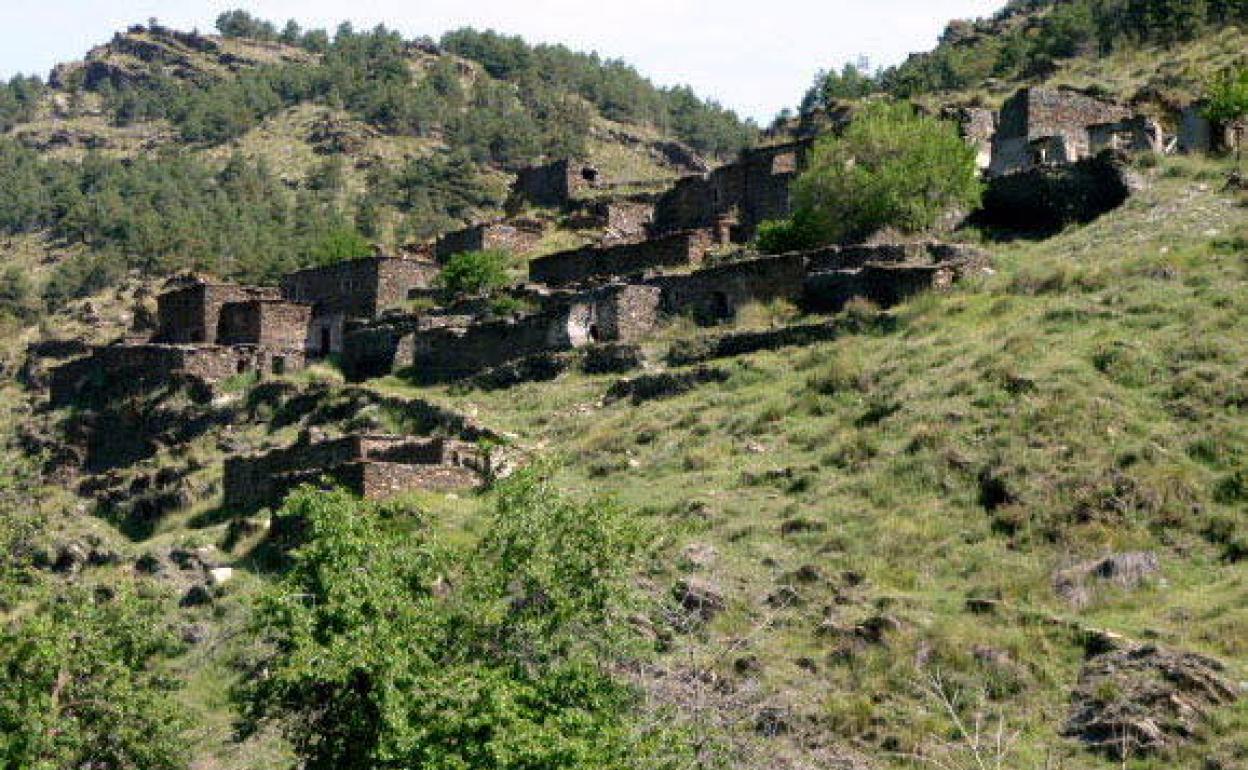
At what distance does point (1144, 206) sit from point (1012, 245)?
262cm

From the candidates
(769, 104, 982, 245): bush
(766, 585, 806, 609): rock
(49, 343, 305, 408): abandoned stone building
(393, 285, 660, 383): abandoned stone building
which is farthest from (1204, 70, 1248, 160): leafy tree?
(49, 343, 305, 408): abandoned stone building

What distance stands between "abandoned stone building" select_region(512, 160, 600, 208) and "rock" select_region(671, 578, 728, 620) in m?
33.6

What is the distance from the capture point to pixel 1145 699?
15.5m

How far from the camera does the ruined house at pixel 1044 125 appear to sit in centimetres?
3778

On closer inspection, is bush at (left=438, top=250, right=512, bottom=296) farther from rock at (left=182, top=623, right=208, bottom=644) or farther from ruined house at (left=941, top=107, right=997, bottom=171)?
rock at (left=182, top=623, right=208, bottom=644)

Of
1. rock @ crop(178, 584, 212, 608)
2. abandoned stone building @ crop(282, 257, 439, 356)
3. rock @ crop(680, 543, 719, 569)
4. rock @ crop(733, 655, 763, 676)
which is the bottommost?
rock @ crop(178, 584, 212, 608)

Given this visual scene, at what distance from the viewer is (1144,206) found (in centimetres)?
3145

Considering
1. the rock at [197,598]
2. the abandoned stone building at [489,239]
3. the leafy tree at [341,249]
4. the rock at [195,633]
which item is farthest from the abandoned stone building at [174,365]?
the rock at [195,633]

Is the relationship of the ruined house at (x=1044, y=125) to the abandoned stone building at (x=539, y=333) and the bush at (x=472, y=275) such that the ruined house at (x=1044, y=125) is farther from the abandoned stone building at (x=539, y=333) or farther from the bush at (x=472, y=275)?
the bush at (x=472, y=275)

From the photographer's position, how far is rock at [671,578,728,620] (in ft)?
61.4

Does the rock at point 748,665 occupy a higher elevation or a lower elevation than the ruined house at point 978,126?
lower

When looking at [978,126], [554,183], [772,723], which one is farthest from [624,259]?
[772,723]

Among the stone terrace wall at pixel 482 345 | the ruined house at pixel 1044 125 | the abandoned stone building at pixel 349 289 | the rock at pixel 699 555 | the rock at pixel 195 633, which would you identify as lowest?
the rock at pixel 195 633

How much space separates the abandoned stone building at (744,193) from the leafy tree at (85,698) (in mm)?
24117
